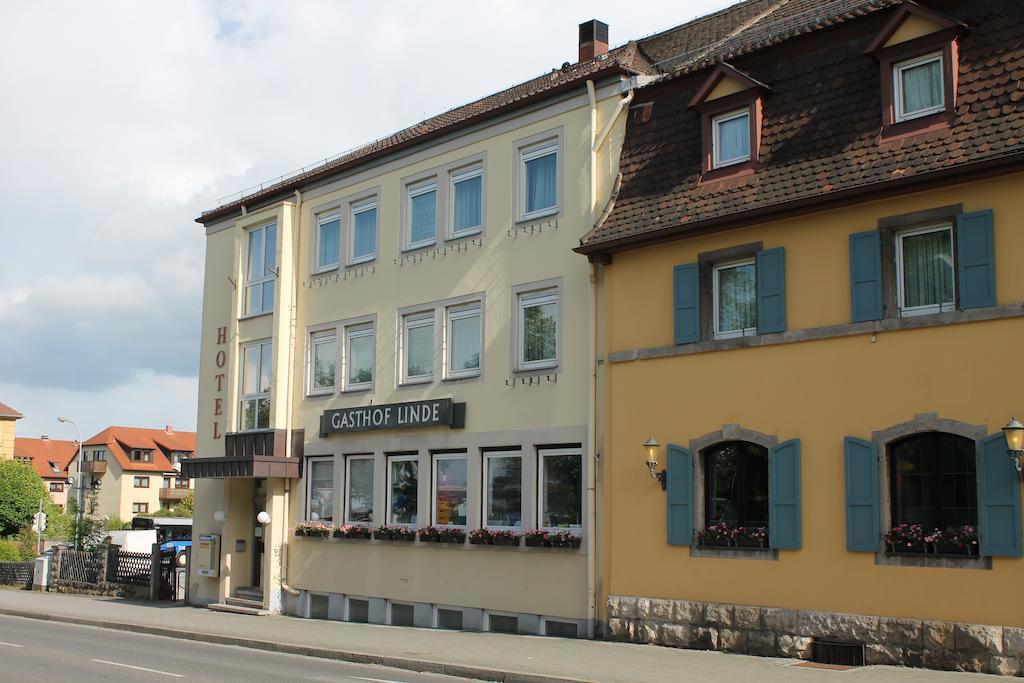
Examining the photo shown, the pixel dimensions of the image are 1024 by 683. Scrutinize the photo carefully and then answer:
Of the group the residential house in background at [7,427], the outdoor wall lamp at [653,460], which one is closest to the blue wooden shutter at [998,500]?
the outdoor wall lamp at [653,460]

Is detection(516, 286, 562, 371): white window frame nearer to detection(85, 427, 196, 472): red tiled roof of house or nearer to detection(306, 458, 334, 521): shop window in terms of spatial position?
detection(306, 458, 334, 521): shop window

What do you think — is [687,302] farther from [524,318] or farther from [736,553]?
[524,318]

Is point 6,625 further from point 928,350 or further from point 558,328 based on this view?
point 928,350

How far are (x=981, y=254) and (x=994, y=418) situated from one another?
6.63 feet

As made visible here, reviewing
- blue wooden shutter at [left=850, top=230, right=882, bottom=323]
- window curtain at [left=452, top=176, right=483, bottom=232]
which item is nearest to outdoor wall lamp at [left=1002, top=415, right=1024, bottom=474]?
blue wooden shutter at [left=850, top=230, right=882, bottom=323]

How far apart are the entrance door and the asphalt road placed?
20.7 ft

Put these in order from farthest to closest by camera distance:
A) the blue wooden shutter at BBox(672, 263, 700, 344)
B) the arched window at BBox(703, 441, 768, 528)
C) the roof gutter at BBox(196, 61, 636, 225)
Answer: the roof gutter at BBox(196, 61, 636, 225)
the blue wooden shutter at BBox(672, 263, 700, 344)
the arched window at BBox(703, 441, 768, 528)

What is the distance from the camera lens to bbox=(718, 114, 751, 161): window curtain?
17625 millimetres

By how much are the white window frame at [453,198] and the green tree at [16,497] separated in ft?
A: 162

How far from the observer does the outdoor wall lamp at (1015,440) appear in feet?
44.6

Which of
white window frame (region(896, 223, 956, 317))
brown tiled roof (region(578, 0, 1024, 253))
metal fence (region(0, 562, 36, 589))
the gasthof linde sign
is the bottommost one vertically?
metal fence (region(0, 562, 36, 589))

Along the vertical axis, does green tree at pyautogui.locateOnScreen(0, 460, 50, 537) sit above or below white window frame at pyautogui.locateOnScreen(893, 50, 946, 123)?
below

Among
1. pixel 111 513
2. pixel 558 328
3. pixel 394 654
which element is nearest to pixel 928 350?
pixel 558 328

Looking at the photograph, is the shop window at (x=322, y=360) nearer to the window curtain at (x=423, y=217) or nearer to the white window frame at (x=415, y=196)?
the white window frame at (x=415, y=196)
